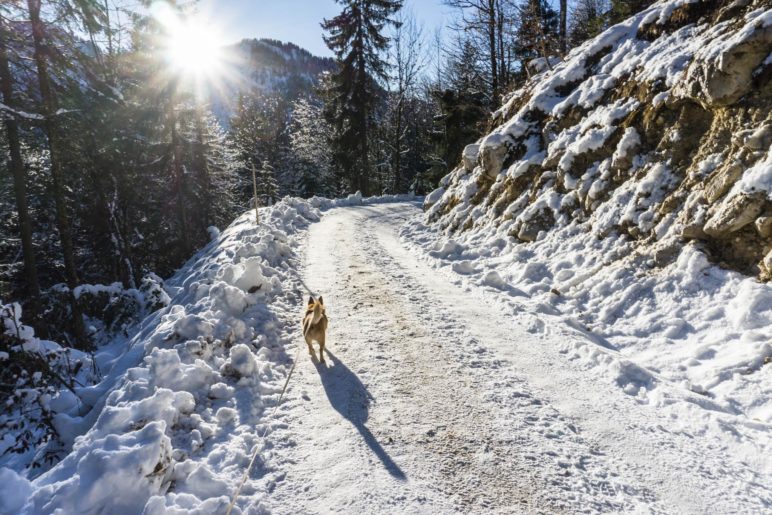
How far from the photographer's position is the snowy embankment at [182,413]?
3244 mm

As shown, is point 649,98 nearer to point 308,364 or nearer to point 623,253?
point 623,253

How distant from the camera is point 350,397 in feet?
16.7

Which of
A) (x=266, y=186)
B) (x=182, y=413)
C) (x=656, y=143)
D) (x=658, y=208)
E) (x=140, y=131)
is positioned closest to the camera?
(x=182, y=413)

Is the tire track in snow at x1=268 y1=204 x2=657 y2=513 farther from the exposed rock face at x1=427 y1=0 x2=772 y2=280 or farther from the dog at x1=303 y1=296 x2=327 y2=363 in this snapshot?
the exposed rock face at x1=427 y1=0 x2=772 y2=280

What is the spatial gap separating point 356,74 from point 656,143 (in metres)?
24.2

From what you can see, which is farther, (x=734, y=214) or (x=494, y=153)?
(x=494, y=153)

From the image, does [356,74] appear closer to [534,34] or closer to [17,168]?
[534,34]

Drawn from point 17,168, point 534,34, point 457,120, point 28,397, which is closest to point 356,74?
point 457,120

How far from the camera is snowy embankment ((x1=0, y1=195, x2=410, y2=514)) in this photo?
3.24 m

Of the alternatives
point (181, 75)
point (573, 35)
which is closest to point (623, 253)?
point (573, 35)

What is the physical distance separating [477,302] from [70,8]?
44.8 feet

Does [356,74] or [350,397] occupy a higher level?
[356,74]

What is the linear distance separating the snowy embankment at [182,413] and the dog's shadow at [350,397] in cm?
64

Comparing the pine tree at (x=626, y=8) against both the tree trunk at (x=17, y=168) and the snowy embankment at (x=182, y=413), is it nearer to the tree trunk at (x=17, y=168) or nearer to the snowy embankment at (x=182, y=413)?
the snowy embankment at (x=182, y=413)
